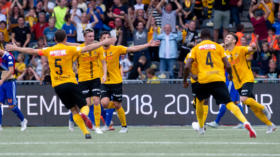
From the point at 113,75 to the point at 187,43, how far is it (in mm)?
5832

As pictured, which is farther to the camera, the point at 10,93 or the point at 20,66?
the point at 20,66

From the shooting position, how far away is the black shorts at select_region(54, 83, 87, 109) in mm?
12211

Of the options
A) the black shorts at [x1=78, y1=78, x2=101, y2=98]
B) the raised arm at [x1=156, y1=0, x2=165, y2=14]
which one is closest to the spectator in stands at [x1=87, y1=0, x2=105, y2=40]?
the raised arm at [x1=156, y1=0, x2=165, y2=14]

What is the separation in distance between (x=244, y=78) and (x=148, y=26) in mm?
8058

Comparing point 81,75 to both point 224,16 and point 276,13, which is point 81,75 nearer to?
point 224,16

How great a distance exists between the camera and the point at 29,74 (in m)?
21.0

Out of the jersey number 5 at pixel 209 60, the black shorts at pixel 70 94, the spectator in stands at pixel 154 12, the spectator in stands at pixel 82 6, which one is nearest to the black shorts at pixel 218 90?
the jersey number 5 at pixel 209 60

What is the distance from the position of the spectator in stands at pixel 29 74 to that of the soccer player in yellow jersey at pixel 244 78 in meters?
8.12

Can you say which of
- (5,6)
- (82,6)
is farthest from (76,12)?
(5,6)

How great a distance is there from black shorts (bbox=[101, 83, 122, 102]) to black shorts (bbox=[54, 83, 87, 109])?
3.01m

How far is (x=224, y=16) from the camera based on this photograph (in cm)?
2164

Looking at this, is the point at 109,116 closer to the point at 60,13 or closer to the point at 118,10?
the point at 118,10

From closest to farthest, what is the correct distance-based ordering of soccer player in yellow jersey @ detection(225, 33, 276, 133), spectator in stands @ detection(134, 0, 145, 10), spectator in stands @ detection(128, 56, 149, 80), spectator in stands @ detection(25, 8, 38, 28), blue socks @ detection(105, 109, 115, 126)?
soccer player in yellow jersey @ detection(225, 33, 276, 133) → blue socks @ detection(105, 109, 115, 126) → spectator in stands @ detection(128, 56, 149, 80) → spectator in stands @ detection(134, 0, 145, 10) → spectator in stands @ detection(25, 8, 38, 28)

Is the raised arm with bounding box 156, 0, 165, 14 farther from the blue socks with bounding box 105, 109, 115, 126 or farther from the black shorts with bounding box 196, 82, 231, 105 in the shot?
the black shorts with bounding box 196, 82, 231, 105
